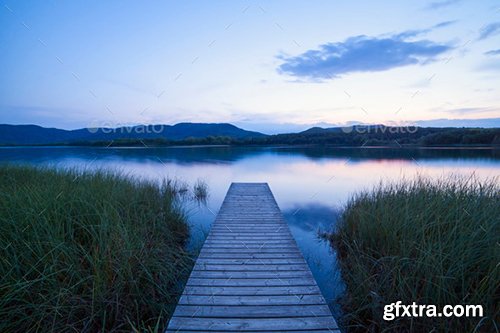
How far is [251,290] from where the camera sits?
106 inches

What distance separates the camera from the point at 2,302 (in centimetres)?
197

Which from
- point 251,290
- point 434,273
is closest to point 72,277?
point 251,290

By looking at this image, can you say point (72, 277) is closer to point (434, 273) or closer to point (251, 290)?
point (251, 290)

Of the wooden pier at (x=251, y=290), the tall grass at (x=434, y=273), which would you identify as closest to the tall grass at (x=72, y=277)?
the wooden pier at (x=251, y=290)

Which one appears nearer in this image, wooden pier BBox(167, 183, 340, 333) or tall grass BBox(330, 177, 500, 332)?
tall grass BBox(330, 177, 500, 332)

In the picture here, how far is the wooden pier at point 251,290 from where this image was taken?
7.08 ft

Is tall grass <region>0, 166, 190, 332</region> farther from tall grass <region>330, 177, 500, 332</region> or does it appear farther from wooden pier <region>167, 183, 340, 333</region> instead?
tall grass <region>330, 177, 500, 332</region>

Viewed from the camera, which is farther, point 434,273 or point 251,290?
point 251,290

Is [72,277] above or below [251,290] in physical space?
above

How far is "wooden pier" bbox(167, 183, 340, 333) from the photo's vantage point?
216cm

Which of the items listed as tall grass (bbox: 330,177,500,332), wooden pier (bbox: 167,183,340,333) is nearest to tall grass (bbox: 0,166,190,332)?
wooden pier (bbox: 167,183,340,333)

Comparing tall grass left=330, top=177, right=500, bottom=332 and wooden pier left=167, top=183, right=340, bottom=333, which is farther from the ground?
tall grass left=330, top=177, right=500, bottom=332

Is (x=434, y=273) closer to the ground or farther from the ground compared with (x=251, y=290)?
farther from the ground

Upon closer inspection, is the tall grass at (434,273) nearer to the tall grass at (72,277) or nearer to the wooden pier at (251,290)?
the wooden pier at (251,290)
